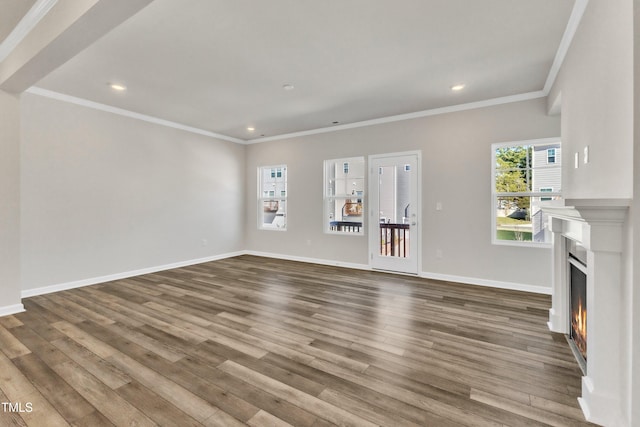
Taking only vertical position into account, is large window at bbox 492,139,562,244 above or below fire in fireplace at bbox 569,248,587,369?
above

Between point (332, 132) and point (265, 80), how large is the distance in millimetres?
2377

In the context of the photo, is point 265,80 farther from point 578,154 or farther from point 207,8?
A: point 578,154

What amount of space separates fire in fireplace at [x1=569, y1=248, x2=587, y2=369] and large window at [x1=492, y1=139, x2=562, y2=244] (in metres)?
1.76

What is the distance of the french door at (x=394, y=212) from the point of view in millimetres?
5004

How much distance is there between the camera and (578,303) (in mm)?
2377

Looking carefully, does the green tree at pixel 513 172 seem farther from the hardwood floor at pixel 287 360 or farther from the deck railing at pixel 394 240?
the deck railing at pixel 394 240

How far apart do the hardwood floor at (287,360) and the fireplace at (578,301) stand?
0.11 metres

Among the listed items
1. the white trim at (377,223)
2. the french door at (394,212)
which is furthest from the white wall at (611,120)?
the french door at (394,212)

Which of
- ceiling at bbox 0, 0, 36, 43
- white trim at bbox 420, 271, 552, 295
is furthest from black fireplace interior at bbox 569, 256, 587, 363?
ceiling at bbox 0, 0, 36, 43

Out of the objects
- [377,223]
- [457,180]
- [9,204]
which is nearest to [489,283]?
[457,180]

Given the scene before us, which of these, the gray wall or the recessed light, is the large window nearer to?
the gray wall

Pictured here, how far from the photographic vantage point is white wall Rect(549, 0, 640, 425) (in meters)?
1.44

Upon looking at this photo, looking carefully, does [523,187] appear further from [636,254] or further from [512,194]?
[636,254]

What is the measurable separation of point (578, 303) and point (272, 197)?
18.4 ft
